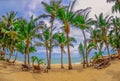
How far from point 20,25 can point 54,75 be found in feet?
40.5

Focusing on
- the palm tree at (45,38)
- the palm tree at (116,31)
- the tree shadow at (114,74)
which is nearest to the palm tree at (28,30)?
the palm tree at (45,38)

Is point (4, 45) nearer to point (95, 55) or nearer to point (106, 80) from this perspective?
point (95, 55)

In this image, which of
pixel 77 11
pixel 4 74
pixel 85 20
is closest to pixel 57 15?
pixel 77 11

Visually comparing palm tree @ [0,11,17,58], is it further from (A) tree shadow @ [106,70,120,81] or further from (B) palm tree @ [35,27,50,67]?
(A) tree shadow @ [106,70,120,81]

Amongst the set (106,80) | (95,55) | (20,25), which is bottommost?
(106,80)

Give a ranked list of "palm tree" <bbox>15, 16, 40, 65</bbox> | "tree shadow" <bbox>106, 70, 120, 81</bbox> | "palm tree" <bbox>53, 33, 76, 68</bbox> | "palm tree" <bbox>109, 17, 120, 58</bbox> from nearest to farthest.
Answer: "tree shadow" <bbox>106, 70, 120, 81</bbox> < "palm tree" <bbox>15, 16, 40, 65</bbox> < "palm tree" <bbox>53, 33, 76, 68</bbox> < "palm tree" <bbox>109, 17, 120, 58</bbox>

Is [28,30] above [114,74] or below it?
above

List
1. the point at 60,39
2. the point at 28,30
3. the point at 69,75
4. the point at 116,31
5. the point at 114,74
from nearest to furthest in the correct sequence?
the point at 114,74, the point at 69,75, the point at 28,30, the point at 60,39, the point at 116,31

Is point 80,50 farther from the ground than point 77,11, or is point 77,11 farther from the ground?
point 77,11

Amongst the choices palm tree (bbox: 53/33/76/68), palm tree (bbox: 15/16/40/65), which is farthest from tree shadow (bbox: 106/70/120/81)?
palm tree (bbox: 15/16/40/65)

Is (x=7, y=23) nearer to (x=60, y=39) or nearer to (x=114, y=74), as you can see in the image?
(x=60, y=39)

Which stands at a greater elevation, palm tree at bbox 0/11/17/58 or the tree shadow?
palm tree at bbox 0/11/17/58

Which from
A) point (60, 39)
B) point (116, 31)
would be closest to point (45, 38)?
point (60, 39)

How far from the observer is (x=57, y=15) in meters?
45.0
